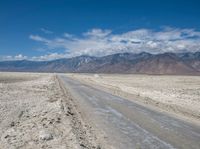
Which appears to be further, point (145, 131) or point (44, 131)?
point (145, 131)

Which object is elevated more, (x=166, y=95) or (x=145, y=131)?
(x=145, y=131)

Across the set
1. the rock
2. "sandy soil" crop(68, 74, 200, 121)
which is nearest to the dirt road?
the rock

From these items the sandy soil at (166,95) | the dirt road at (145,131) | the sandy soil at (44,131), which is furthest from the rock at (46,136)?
the sandy soil at (166,95)

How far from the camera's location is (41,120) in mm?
12703

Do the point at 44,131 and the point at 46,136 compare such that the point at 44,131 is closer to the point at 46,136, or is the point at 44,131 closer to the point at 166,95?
the point at 46,136

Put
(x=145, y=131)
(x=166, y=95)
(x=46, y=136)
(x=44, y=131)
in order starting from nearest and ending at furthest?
(x=46, y=136) → (x=44, y=131) → (x=145, y=131) → (x=166, y=95)

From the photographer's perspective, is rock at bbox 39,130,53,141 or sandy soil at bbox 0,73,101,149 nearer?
sandy soil at bbox 0,73,101,149

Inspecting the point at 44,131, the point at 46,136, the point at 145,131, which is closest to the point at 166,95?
the point at 145,131

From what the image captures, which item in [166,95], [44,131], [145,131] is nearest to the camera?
[44,131]

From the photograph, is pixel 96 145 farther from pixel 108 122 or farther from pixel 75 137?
pixel 108 122

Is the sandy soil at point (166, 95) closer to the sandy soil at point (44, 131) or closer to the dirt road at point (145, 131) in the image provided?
the dirt road at point (145, 131)

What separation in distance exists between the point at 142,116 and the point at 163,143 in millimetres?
5589

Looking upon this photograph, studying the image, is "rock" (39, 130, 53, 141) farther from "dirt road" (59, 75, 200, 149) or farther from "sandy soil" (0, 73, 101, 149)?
"dirt road" (59, 75, 200, 149)

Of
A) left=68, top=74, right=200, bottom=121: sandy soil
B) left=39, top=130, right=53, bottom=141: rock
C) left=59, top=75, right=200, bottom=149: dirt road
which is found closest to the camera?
left=59, top=75, right=200, bottom=149: dirt road
